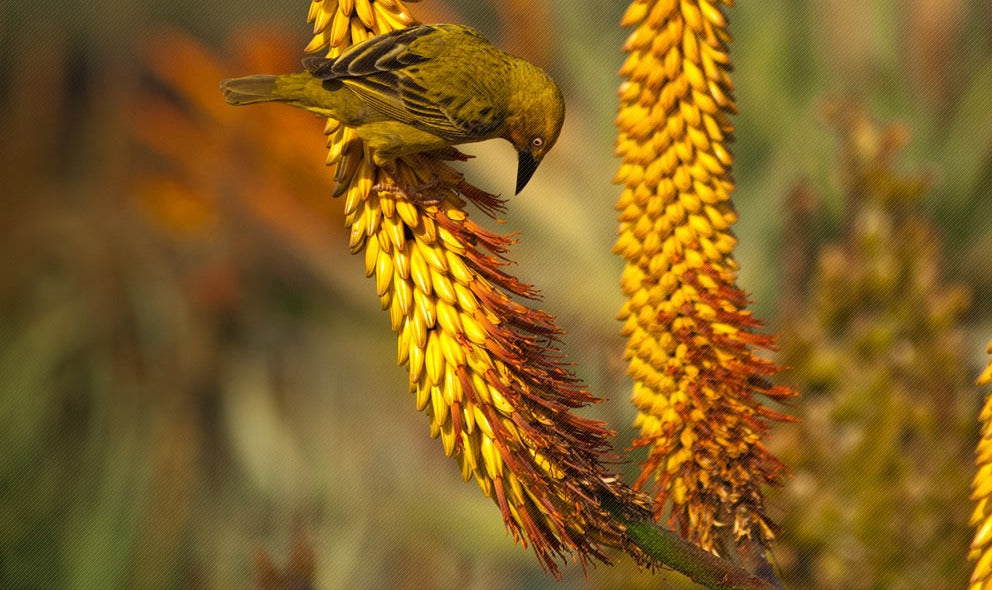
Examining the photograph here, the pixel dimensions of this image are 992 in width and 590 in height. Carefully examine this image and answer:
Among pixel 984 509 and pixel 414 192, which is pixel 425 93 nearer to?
pixel 414 192

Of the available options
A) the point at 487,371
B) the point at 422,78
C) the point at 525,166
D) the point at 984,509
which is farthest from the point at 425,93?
the point at 984,509

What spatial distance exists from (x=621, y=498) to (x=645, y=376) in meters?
0.15

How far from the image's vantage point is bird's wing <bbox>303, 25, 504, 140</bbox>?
2.64 ft

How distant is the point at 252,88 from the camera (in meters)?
0.96

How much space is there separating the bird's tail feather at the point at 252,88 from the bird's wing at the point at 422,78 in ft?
0.32

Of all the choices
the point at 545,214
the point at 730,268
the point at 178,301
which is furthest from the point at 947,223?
the point at 730,268

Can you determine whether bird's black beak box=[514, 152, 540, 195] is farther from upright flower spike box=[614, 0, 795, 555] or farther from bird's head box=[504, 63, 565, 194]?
upright flower spike box=[614, 0, 795, 555]

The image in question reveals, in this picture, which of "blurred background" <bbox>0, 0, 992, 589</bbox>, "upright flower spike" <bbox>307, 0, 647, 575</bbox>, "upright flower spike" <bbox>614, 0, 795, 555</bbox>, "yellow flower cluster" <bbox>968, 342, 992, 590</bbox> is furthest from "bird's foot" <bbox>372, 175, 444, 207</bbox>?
"blurred background" <bbox>0, 0, 992, 589</bbox>

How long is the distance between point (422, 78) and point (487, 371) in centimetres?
27

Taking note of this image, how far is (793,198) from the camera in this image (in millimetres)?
2135

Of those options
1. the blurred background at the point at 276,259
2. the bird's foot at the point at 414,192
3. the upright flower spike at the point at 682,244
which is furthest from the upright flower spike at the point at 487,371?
the blurred background at the point at 276,259

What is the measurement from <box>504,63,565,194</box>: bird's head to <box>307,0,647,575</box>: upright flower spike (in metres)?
0.20

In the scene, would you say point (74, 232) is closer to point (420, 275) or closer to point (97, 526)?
point (97, 526)

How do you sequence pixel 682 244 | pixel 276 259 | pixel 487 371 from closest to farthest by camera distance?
pixel 487 371 < pixel 682 244 < pixel 276 259
